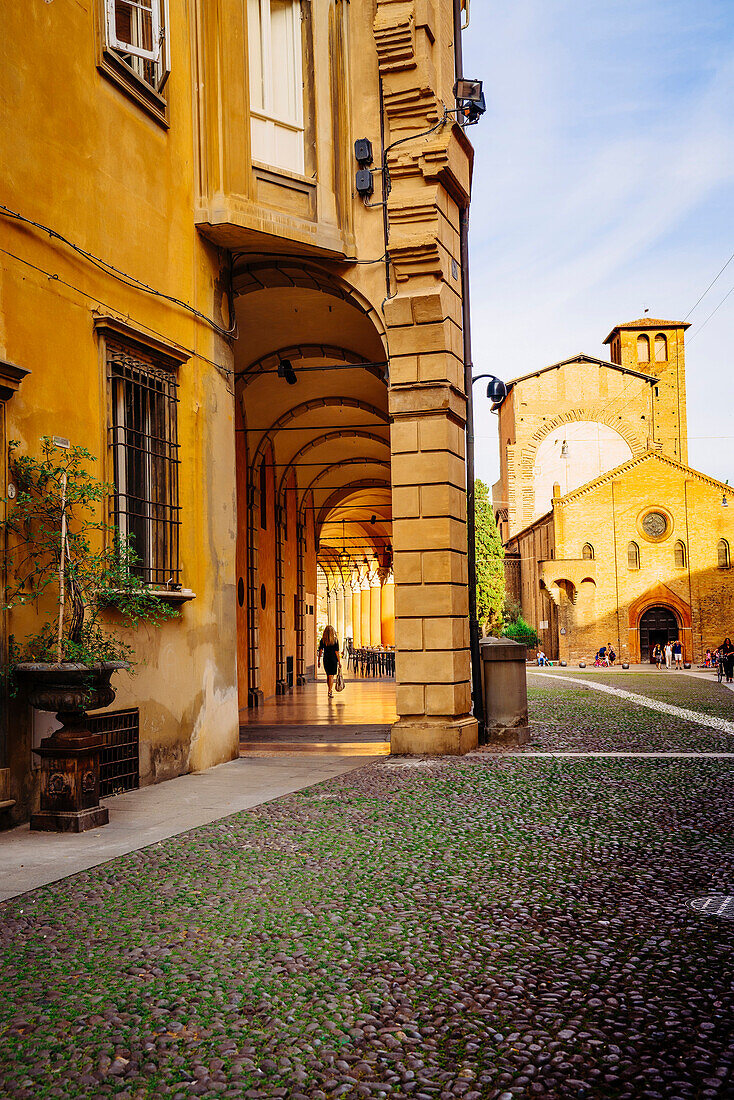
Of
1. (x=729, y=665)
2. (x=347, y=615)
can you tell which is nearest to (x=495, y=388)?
(x=729, y=665)

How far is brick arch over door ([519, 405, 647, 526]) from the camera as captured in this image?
5928cm

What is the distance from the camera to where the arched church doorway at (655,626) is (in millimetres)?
49312

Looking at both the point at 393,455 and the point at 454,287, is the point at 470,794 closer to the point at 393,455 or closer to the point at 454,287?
the point at 393,455

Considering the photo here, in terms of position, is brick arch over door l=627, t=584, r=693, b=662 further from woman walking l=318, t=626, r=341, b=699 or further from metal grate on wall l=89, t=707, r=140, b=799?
metal grate on wall l=89, t=707, r=140, b=799

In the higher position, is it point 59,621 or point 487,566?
point 487,566

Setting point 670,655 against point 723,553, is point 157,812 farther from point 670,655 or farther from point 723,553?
point 723,553

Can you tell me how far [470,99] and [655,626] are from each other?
136 ft

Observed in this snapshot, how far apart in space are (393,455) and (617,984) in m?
7.60

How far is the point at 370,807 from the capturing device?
7.34m

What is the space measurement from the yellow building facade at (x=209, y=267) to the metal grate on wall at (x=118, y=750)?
0.55 feet

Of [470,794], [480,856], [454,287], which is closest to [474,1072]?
[480,856]

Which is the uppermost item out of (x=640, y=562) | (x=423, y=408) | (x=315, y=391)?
(x=315, y=391)

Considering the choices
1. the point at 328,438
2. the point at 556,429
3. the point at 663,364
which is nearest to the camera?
the point at 328,438

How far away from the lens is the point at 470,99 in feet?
37.4
